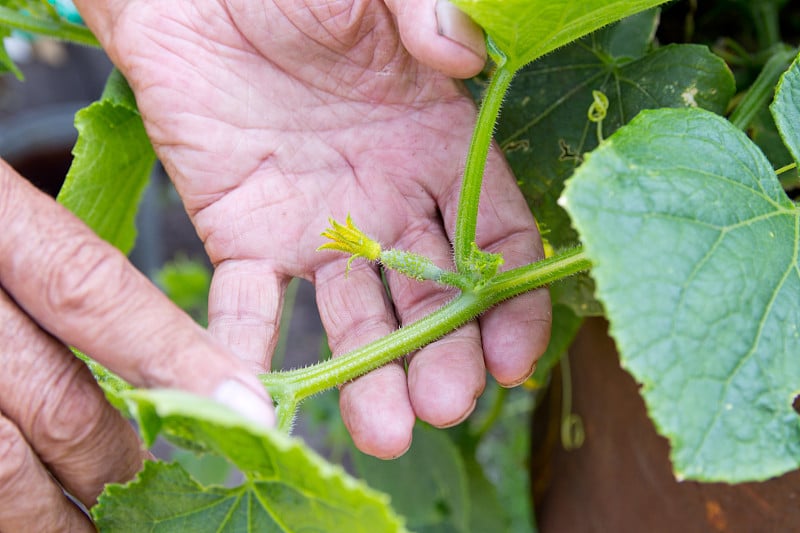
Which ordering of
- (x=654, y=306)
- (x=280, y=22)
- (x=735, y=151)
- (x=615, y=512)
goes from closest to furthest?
(x=654, y=306), (x=735, y=151), (x=280, y=22), (x=615, y=512)

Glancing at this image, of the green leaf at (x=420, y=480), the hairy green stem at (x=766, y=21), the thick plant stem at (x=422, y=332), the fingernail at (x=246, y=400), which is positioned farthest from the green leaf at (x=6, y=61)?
the hairy green stem at (x=766, y=21)

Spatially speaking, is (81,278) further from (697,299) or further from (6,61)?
(6,61)

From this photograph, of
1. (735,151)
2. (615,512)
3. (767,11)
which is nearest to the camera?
(735,151)

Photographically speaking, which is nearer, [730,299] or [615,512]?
[730,299]

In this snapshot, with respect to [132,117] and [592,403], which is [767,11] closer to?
[592,403]

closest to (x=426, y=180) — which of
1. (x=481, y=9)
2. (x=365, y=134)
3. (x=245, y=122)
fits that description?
(x=365, y=134)

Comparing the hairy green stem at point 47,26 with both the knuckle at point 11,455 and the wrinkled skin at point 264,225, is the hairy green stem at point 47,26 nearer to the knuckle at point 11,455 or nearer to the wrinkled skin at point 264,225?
the wrinkled skin at point 264,225
